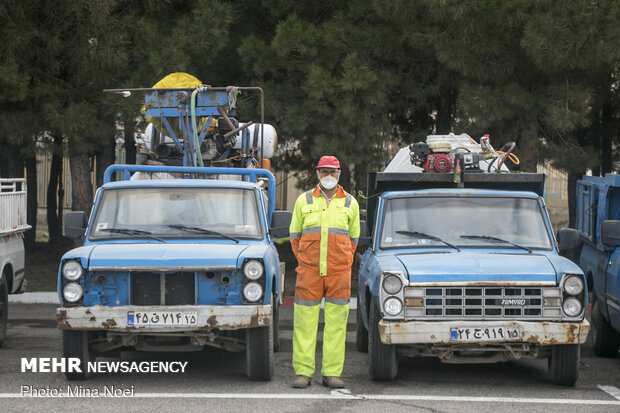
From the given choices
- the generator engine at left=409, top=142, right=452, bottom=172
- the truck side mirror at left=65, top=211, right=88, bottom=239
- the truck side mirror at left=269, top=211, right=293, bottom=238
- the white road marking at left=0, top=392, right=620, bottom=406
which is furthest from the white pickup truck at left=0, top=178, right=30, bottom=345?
the generator engine at left=409, top=142, right=452, bottom=172

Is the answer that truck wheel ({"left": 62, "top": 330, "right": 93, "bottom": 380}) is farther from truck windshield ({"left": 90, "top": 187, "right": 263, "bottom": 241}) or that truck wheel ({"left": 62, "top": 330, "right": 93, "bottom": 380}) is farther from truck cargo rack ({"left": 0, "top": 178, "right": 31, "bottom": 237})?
truck cargo rack ({"left": 0, "top": 178, "right": 31, "bottom": 237})

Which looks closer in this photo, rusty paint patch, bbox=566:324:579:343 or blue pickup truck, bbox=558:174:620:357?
rusty paint patch, bbox=566:324:579:343

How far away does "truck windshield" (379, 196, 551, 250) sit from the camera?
966cm

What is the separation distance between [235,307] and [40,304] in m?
8.20

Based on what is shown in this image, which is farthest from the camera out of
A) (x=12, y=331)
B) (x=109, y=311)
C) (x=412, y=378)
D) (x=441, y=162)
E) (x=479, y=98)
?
(x=479, y=98)

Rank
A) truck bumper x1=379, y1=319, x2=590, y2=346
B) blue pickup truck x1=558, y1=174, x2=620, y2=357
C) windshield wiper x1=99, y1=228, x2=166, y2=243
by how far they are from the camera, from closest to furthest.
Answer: truck bumper x1=379, y1=319, x2=590, y2=346
windshield wiper x1=99, y1=228, x2=166, y2=243
blue pickup truck x1=558, y1=174, x2=620, y2=357

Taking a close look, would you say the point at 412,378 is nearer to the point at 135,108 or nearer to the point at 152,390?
the point at 152,390

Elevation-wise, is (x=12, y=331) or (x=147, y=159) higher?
(x=147, y=159)

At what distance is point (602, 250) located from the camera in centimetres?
1078

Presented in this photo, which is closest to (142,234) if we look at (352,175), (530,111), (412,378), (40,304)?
(412,378)

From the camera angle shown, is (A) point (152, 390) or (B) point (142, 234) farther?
(B) point (142, 234)

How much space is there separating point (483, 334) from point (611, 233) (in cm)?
196

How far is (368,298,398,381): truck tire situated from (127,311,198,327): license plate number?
62.1 inches

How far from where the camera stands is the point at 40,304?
16031 millimetres
